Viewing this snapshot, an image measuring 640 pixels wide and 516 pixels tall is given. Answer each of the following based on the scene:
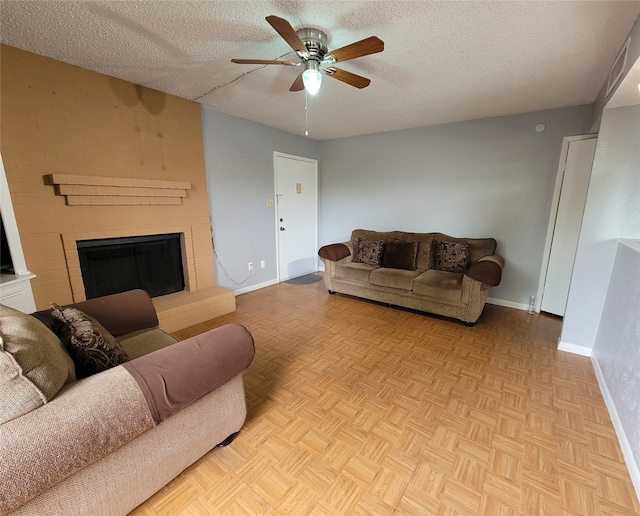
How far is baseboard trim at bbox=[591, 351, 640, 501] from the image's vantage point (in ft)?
4.28

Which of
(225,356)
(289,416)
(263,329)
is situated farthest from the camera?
(263,329)

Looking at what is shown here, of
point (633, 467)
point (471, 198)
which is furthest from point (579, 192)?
point (633, 467)

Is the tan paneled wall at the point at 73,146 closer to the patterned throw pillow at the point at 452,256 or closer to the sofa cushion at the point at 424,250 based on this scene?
the sofa cushion at the point at 424,250

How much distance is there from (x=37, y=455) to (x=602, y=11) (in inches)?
120

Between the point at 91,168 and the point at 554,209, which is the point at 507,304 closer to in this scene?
the point at 554,209

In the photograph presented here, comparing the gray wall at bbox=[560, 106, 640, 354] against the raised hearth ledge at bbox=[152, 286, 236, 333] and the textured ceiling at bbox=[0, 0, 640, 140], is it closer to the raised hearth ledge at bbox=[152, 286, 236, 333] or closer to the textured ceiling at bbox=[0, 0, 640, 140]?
the textured ceiling at bbox=[0, 0, 640, 140]

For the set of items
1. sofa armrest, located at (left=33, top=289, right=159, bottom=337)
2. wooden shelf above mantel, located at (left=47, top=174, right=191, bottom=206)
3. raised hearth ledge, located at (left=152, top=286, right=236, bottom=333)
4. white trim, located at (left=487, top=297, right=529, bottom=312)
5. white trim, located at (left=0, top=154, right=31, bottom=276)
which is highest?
wooden shelf above mantel, located at (left=47, top=174, right=191, bottom=206)

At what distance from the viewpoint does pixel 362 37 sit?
5.87 ft

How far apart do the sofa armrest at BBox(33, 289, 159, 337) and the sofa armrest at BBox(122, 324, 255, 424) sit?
0.86 m

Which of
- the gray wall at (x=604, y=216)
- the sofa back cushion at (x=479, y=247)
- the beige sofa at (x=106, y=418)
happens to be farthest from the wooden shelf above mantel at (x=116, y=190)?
the gray wall at (x=604, y=216)

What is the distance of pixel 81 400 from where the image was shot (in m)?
0.93

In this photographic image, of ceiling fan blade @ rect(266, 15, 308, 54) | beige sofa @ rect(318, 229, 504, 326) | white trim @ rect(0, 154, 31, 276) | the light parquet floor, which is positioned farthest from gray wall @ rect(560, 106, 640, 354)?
white trim @ rect(0, 154, 31, 276)

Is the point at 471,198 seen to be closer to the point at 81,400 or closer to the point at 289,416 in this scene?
the point at 289,416

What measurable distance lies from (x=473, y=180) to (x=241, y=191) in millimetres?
2958
